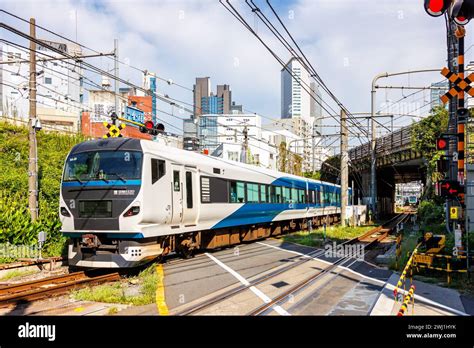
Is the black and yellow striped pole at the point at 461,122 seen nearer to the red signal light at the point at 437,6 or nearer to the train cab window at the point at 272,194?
the red signal light at the point at 437,6

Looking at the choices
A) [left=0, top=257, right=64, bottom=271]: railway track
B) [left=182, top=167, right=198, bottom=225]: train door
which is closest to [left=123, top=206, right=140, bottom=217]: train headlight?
[left=182, top=167, right=198, bottom=225]: train door

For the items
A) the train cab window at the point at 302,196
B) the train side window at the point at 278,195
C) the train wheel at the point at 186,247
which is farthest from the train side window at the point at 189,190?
the train cab window at the point at 302,196

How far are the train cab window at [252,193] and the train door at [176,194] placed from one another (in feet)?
19.3

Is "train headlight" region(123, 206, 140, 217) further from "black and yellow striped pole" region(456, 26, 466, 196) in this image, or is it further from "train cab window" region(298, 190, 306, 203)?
"train cab window" region(298, 190, 306, 203)

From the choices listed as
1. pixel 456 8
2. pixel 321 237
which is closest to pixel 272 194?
pixel 321 237

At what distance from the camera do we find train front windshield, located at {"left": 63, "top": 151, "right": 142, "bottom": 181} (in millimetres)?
10922

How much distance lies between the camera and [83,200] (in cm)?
1102

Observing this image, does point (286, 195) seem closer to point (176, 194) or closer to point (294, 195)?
point (294, 195)

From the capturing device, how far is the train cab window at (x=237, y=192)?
654 inches

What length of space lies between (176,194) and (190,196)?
38.6 inches

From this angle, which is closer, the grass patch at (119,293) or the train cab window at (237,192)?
the grass patch at (119,293)

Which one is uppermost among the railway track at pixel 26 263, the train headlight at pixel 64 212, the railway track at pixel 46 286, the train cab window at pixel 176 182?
the train cab window at pixel 176 182

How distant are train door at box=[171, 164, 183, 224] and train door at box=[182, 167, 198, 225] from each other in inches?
10.1
